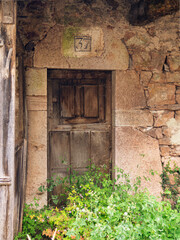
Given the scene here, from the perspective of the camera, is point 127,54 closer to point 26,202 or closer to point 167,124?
point 167,124

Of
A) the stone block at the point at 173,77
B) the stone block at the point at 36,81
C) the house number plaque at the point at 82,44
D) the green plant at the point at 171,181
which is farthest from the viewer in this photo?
the stone block at the point at 173,77

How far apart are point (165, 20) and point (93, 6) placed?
1.02 m

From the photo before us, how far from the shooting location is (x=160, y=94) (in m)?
3.54

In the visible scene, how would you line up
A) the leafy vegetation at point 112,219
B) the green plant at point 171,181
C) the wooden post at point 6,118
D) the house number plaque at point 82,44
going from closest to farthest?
1. the leafy vegetation at point 112,219
2. the wooden post at point 6,118
3. the house number plaque at point 82,44
4. the green plant at point 171,181

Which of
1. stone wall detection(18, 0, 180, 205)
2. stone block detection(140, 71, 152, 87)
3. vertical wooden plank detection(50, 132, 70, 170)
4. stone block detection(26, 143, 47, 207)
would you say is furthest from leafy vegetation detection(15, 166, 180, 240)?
stone block detection(140, 71, 152, 87)

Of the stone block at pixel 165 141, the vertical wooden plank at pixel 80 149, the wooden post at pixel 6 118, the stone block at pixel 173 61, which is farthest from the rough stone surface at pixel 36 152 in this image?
the stone block at pixel 173 61

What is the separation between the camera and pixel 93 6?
11.1ft

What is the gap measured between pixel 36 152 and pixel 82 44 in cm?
154

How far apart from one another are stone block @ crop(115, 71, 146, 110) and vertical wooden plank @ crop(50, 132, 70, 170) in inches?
32.9

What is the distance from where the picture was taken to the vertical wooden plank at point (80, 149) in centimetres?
355

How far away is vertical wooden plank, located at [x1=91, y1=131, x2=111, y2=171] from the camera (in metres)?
3.61

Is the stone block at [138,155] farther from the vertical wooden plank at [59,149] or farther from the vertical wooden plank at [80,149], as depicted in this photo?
the vertical wooden plank at [59,149]

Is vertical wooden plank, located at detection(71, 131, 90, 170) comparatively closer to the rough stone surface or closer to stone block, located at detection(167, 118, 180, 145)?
the rough stone surface

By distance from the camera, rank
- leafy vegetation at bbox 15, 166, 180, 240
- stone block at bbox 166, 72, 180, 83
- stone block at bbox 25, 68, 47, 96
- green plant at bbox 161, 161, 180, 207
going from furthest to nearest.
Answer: stone block at bbox 166, 72, 180, 83 → green plant at bbox 161, 161, 180, 207 → stone block at bbox 25, 68, 47, 96 → leafy vegetation at bbox 15, 166, 180, 240
